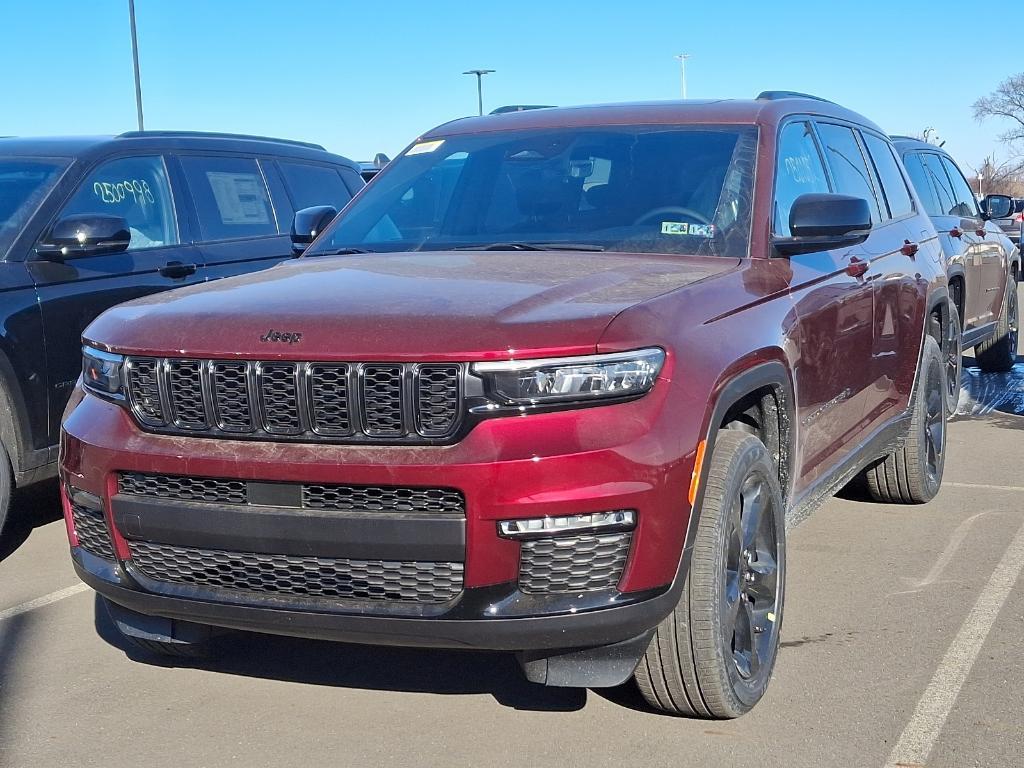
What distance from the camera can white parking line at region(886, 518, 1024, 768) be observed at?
3475 mm

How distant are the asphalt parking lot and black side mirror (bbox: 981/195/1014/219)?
234 inches

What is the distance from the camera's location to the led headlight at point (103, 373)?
11.6ft

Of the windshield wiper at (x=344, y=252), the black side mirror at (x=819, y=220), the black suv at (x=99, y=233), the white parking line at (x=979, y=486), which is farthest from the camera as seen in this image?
the white parking line at (x=979, y=486)

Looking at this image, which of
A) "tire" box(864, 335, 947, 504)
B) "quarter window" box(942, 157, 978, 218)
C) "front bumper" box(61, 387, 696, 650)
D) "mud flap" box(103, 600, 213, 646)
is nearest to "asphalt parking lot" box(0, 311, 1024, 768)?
"mud flap" box(103, 600, 213, 646)

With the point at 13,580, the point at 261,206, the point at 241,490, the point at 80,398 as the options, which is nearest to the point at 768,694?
the point at 241,490

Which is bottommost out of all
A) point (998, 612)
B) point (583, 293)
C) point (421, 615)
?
point (998, 612)

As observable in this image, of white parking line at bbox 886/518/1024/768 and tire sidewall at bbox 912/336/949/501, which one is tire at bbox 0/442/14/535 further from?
tire sidewall at bbox 912/336/949/501

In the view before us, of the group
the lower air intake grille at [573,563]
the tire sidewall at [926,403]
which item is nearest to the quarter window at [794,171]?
the tire sidewall at [926,403]

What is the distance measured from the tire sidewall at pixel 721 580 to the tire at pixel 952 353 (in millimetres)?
2960

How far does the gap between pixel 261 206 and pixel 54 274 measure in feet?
5.93

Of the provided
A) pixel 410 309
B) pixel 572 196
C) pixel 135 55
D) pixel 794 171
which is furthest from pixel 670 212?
pixel 135 55

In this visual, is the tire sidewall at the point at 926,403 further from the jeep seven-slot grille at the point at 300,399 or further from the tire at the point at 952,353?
the jeep seven-slot grille at the point at 300,399

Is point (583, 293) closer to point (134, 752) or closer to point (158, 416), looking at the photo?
point (158, 416)

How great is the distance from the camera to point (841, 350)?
15.2 ft
